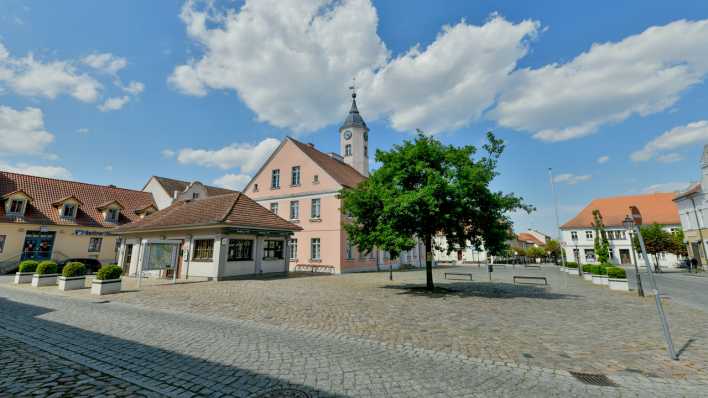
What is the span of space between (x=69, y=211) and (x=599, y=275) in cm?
4334

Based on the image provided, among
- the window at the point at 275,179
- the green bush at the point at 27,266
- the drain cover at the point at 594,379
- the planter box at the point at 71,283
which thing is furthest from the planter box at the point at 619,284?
the green bush at the point at 27,266

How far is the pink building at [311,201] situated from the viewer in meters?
28.3

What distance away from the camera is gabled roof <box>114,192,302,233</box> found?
1961 cm

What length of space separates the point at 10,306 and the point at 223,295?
675cm

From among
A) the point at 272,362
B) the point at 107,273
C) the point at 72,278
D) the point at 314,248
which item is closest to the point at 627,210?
the point at 314,248

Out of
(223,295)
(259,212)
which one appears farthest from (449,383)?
(259,212)

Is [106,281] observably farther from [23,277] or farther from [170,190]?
[170,190]

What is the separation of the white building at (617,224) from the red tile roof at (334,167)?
3658 centimetres

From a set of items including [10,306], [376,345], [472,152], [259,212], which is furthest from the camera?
[259,212]

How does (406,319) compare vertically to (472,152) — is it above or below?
below

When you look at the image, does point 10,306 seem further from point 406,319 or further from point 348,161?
point 348,161

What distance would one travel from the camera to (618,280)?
16328mm

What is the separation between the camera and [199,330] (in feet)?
25.0

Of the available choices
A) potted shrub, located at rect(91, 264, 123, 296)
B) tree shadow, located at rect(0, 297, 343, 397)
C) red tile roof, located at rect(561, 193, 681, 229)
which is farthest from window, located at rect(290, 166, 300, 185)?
red tile roof, located at rect(561, 193, 681, 229)
